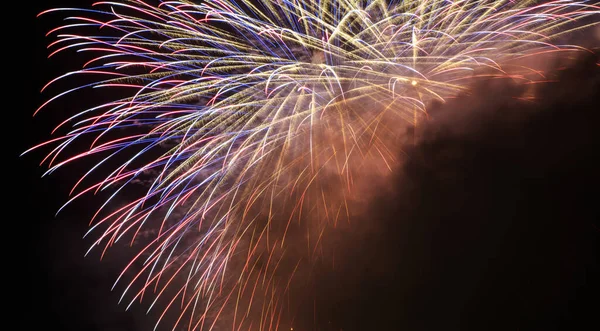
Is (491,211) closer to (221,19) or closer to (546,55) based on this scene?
(546,55)

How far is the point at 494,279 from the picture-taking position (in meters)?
8.41

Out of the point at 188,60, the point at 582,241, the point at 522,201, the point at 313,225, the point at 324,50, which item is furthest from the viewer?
the point at 313,225

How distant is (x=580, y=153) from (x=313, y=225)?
6348 mm

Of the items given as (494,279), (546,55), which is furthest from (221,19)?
(494,279)

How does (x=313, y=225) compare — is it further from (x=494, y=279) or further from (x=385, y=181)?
(x=494, y=279)

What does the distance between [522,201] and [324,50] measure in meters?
6.12

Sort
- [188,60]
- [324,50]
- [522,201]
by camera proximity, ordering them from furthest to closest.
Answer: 1. [522,201]
2. [188,60]
3. [324,50]

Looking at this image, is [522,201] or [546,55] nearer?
[546,55]

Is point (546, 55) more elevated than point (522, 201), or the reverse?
point (546, 55)

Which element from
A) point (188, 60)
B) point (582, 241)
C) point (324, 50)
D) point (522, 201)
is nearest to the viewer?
point (324, 50)

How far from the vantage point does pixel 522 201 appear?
822cm

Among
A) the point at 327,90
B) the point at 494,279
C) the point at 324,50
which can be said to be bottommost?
the point at 494,279

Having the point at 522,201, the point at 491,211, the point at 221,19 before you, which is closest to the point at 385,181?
the point at 491,211

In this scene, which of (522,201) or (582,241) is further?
(522,201)
